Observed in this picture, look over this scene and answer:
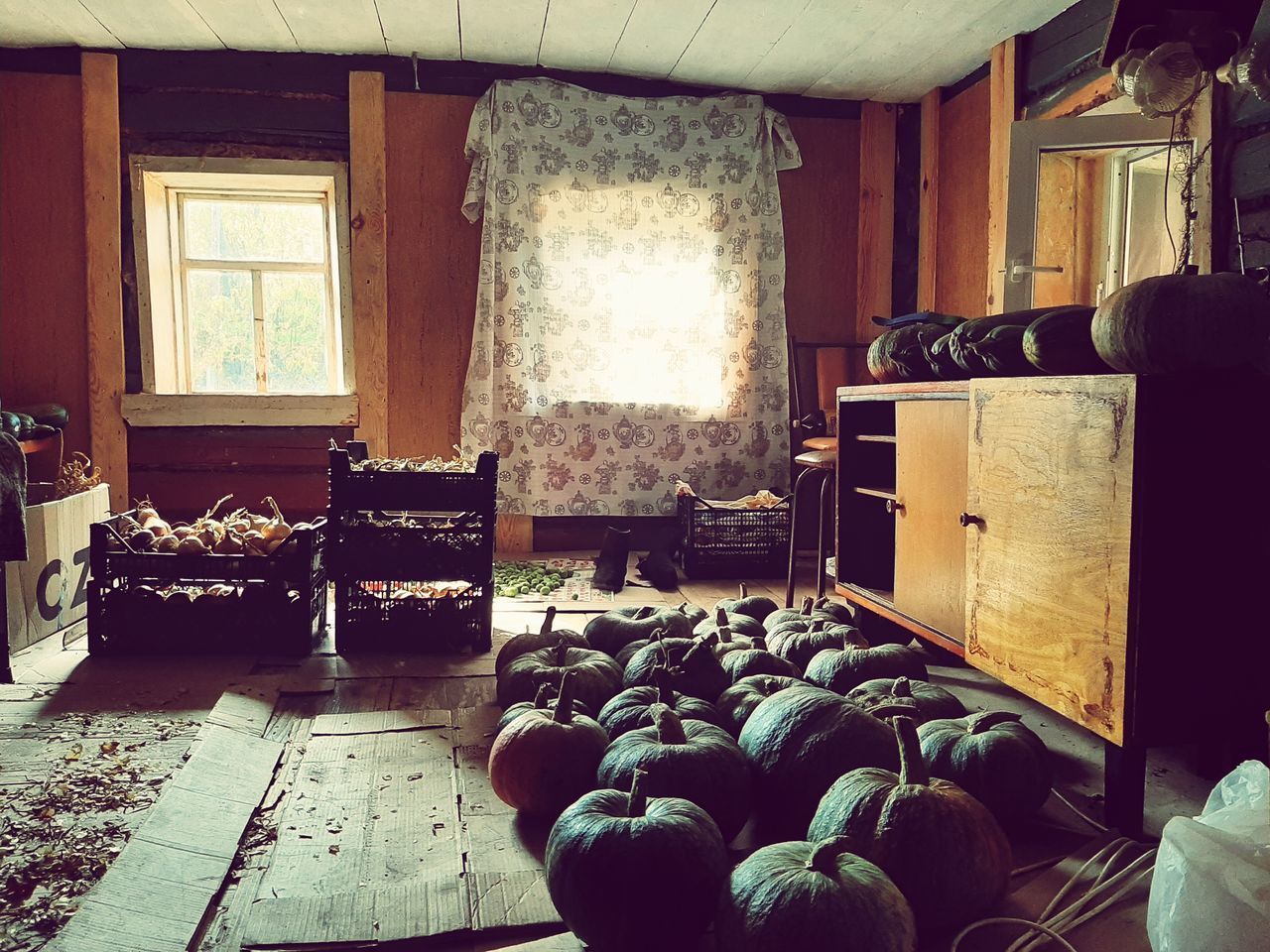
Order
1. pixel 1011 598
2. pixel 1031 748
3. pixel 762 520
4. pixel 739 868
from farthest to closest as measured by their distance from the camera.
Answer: pixel 762 520, pixel 1011 598, pixel 1031 748, pixel 739 868

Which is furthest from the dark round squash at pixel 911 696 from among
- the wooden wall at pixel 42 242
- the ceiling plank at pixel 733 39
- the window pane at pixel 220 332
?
the wooden wall at pixel 42 242

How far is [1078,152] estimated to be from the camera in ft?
12.3

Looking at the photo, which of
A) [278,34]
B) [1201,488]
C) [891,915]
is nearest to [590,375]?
[278,34]

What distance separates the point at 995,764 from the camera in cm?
163

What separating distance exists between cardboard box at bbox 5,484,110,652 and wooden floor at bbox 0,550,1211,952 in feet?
0.77

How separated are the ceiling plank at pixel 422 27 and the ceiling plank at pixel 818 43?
1.59 metres

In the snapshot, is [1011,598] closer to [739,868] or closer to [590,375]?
[739,868]

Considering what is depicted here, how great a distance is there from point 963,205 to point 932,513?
3037mm

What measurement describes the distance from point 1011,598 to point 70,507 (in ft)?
10.1

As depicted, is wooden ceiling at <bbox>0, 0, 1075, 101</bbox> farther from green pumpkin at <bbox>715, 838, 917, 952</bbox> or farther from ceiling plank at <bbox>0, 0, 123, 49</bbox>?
green pumpkin at <bbox>715, 838, 917, 952</bbox>

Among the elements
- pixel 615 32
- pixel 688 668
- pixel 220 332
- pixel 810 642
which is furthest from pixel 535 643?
pixel 220 332

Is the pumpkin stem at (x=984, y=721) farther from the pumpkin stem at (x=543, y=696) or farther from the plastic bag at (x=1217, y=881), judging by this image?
the pumpkin stem at (x=543, y=696)

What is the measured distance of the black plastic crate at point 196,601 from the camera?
2732mm

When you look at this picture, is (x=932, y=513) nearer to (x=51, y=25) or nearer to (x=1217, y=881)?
(x=1217, y=881)
